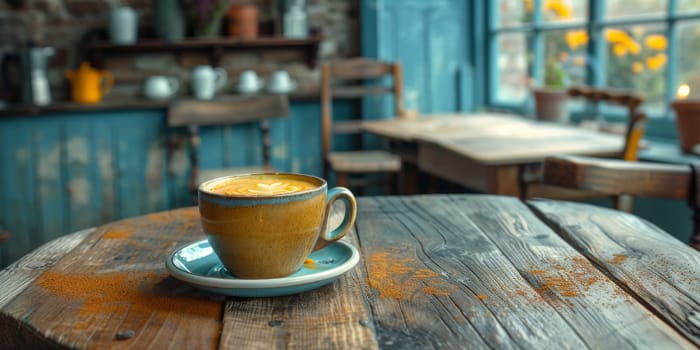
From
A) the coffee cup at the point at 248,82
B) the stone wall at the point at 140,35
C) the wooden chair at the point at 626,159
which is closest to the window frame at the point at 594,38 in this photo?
the wooden chair at the point at 626,159

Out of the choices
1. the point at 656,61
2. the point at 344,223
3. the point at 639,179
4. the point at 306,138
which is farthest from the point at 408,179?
the point at 344,223

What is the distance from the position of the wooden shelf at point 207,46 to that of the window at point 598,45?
1104 millimetres

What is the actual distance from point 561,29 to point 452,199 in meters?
2.73

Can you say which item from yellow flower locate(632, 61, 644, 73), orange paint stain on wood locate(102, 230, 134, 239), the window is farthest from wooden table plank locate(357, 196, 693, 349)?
yellow flower locate(632, 61, 644, 73)

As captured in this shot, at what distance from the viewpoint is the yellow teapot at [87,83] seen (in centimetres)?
407

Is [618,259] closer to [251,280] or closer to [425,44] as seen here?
[251,280]

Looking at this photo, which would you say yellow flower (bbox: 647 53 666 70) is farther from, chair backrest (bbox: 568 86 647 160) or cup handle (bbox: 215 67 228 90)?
cup handle (bbox: 215 67 228 90)

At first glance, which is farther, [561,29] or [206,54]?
[206,54]

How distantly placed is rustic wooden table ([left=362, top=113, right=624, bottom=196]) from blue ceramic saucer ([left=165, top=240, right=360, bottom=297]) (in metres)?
1.42

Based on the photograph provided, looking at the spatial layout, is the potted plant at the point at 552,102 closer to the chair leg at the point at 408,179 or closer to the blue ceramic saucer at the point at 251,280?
the chair leg at the point at 408,179

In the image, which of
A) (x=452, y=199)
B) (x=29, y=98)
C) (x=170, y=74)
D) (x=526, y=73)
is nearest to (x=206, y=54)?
(x=170, y=74)

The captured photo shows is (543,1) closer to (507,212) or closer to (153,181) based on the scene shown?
(153,181)

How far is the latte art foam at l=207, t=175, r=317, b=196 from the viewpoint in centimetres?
87

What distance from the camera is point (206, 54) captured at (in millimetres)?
4426
